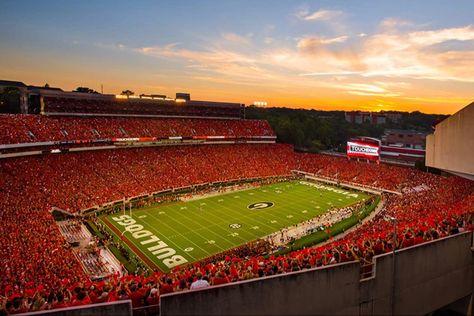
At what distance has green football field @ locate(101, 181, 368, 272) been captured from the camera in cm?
2208

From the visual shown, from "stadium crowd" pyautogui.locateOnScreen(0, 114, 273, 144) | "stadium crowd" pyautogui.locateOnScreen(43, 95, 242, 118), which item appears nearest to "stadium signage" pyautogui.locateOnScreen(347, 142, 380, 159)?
"stadium crowd" pyautogui.locateOnScreen(0, 114, 273, 144)

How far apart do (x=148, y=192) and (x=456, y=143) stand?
88.4 feet

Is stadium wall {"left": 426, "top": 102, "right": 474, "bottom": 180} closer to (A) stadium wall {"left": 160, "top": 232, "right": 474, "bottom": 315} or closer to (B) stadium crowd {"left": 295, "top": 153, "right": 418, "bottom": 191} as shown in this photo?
(A) stadium wall {"left": 160, "top": 232, "right": 474, "bottom": 315}

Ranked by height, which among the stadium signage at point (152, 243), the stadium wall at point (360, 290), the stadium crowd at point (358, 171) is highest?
the stadium wall at point (360, 290)

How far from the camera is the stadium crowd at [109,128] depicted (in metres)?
32.8

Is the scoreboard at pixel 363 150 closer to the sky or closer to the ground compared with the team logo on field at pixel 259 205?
closer to the sky

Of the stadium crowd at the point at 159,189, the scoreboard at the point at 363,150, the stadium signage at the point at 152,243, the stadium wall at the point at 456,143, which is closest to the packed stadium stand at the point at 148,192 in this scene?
the stadium crowd at the point at 159,189

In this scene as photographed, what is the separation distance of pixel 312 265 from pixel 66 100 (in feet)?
129

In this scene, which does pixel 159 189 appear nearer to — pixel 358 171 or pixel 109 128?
pixel 109 128

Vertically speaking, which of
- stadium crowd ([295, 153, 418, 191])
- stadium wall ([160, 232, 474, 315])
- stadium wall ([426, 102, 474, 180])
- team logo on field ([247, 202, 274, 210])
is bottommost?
team logo on field ([247, 202, 274, 210])

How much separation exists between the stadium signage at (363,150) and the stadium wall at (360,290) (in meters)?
33.3

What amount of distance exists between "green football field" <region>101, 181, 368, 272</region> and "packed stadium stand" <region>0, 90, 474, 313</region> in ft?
8.29

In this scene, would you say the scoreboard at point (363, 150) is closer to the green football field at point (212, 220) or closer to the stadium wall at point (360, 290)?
the green football field at point (212, 220)

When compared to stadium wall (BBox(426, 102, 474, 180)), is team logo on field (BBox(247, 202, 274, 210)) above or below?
below
